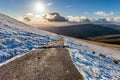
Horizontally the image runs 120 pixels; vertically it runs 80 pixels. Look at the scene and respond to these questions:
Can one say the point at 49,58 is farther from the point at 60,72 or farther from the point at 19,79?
the point at 19,79

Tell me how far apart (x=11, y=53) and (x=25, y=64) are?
14.8 ft

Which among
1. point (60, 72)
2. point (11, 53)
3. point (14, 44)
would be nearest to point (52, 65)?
point (60, 72)

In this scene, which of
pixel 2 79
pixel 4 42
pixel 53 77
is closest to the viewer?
pixel 2 79

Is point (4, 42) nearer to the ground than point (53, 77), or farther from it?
farther from it

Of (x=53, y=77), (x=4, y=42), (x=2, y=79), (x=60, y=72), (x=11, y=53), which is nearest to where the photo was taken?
(x=2, y=79)

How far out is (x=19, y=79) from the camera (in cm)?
1364

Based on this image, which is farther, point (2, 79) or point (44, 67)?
point (44, 67)

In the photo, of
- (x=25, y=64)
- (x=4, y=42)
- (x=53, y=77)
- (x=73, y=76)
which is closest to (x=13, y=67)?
(x=25, y=64)

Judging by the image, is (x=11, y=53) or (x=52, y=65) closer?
(x=52, y=65)

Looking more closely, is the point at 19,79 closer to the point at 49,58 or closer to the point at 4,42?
the point at 49,58

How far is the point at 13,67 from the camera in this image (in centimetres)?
1633

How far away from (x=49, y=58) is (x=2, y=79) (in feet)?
24.0

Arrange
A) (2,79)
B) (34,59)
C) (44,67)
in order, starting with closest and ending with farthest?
(2,79)
(44,67)
(34,59)

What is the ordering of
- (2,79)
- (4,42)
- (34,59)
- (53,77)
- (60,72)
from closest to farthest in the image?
(2,79) < (53,77) < (60,72) < (34,59) < (4,42)
